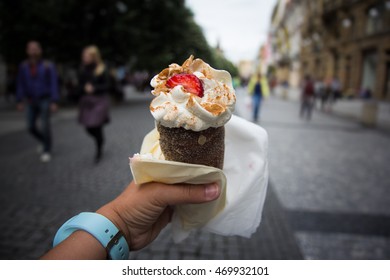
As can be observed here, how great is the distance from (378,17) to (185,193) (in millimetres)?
27062

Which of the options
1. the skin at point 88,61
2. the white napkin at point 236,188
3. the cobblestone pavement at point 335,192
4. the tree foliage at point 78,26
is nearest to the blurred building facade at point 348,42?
the tree foliage at point 78,26

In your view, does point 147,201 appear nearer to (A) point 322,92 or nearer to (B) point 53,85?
(B) point 53,85

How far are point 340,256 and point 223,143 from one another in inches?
92.5

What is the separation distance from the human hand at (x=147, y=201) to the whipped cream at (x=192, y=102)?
0.83ft

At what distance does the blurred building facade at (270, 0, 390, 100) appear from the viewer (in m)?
22.5

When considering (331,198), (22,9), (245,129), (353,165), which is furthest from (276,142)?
(22,9)

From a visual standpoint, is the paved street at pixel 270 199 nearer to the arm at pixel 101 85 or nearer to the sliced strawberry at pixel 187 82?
the sliced strawberry at pixel 187 82

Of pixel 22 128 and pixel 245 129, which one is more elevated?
pixel 245 129

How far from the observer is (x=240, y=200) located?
1.47 m

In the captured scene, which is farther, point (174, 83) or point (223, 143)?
point (223, 143)

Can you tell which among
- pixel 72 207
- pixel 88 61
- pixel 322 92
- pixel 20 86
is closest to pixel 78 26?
pixel 20 86
